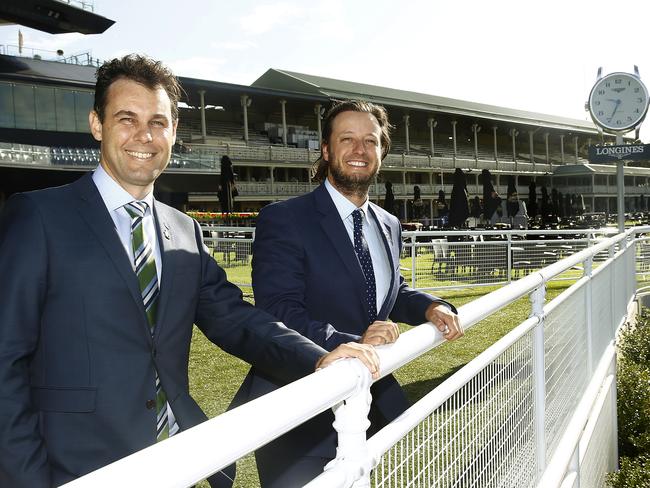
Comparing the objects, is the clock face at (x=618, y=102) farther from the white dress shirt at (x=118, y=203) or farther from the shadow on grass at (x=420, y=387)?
the white dress shirt at (x=118, y=203)

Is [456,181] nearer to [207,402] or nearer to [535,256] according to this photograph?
[535,256]

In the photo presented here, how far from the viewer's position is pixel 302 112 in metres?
50.2

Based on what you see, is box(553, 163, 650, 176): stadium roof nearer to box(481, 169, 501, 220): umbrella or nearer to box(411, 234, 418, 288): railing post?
box(481, 169, 501, 220): umbrella

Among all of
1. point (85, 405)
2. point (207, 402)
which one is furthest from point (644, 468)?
point (85, 405)

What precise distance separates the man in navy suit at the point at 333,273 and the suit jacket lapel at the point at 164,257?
498 mm

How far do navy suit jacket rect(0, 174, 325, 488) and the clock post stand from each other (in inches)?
376

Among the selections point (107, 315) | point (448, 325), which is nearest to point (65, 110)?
point (107, 315)

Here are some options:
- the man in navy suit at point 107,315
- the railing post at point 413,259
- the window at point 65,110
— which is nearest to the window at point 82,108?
the window at point 65,110

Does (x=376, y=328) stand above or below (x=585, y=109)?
below

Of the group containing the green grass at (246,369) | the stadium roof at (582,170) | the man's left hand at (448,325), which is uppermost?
the stadium roof at (582,170)

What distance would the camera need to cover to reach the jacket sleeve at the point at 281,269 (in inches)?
95.0

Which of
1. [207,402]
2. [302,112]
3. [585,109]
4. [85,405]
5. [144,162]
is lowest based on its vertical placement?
[207,402]

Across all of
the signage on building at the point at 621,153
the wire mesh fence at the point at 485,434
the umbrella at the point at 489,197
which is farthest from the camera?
the umbrella at the point at 489,197

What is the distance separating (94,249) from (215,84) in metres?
40.1
